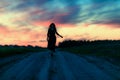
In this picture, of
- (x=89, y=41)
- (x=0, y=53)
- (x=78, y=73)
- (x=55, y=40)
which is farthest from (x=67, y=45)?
(x=78, y=73)

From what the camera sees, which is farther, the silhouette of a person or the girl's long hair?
the silhouette of a person

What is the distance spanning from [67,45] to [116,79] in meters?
42.0

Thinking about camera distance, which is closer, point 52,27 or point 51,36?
point 52,27

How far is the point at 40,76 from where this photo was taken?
64.5 feet

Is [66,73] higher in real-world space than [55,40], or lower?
lower

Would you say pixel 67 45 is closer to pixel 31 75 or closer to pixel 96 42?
pixel 96 42

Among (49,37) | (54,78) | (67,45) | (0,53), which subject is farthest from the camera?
(67,45)

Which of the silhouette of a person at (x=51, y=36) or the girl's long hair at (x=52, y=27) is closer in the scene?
the girl's long hair at (x=52, y=27)

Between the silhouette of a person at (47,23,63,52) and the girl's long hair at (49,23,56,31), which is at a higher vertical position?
the girl's long hair at (49,23,56,31)

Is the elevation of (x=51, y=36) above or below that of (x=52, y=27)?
below

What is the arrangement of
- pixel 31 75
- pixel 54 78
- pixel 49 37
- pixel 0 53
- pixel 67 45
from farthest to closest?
1. pixel 67 45
2. pixel 0 53
3. pixel 49 37
4. pixel 31 75
5. pixel 54 78

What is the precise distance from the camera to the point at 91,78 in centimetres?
1917

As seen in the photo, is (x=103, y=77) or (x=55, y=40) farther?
(x=55, y=40)

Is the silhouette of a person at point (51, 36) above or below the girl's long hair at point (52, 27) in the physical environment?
below
